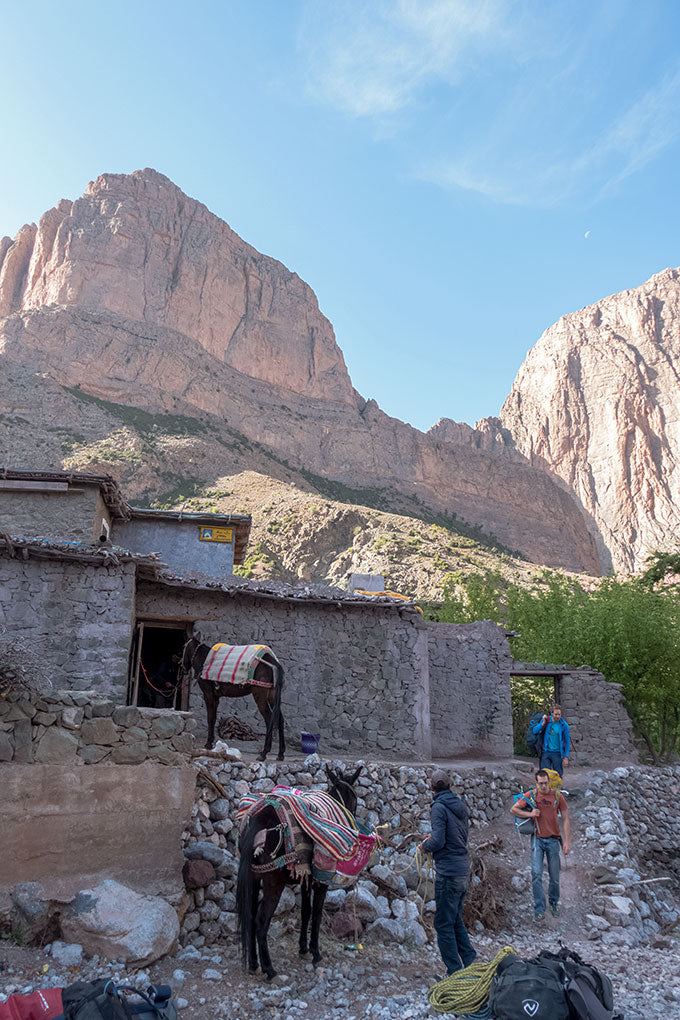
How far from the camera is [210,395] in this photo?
76.2m

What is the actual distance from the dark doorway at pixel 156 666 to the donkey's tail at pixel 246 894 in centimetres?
688

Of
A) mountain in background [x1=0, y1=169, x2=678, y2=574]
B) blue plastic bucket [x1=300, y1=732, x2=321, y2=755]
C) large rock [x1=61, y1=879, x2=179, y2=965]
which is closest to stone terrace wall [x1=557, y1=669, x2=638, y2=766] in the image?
blue plastic bucket [x1=300, y1=732, x2=321, y2=755]

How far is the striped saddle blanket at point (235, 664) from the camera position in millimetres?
10148

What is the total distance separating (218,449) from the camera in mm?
60312

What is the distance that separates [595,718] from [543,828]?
8826mm

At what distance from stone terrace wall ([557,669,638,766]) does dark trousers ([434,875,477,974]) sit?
444 inches

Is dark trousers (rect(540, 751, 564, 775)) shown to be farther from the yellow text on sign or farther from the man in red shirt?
the yellow text on sign

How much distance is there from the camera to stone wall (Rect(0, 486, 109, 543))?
16.7m

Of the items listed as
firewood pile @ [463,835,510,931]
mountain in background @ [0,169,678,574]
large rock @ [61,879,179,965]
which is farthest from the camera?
mountain in background @ [0,169,678,574]

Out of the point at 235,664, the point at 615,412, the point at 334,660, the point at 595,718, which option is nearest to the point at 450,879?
the point at 235,664

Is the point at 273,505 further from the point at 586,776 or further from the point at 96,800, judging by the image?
the point at 96,800

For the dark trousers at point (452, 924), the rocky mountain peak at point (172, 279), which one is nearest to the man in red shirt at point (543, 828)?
the dark trousers at point (452, 924)

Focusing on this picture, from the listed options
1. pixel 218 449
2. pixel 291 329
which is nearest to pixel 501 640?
pixel 218 449

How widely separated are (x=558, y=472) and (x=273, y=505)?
70654 millimetres
